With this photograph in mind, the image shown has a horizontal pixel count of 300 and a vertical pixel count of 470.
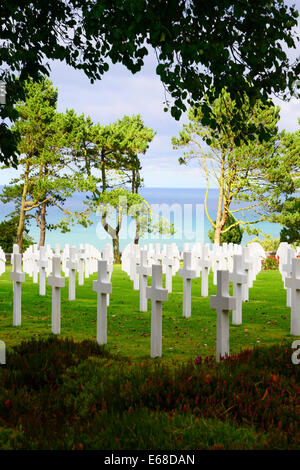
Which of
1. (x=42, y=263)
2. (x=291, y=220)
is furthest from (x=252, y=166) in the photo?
(x=42, y=263)

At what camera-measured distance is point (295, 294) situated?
7.99 m

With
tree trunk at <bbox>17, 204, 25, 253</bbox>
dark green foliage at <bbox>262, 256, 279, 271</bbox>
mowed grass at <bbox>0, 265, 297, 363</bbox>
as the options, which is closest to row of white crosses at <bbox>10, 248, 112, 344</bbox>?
mowed grass at <bbox>0, 265, 297, 363</bbox>

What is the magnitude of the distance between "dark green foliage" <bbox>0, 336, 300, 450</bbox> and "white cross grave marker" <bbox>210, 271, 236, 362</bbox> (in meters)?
0.34

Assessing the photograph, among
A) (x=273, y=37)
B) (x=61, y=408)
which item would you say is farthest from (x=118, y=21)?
(x=61, y=408)

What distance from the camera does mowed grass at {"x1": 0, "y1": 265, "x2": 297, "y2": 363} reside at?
7512mm

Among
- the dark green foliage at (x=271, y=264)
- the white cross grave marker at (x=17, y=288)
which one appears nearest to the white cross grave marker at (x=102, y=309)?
the white cross grave marker at (x=17, y=288)

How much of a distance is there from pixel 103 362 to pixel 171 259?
25.6 ft

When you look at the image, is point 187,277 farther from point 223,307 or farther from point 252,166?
point 252,166

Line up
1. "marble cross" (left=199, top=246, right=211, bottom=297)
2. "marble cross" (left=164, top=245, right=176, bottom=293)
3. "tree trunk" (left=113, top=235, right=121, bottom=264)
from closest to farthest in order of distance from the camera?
"marble cross" (left=199, top=246, right=211, bottom=297) → "marble cross" (left=164, top=245, right=176, bottom=293) → "tree trunk" (left=113, top=235, right=121, bottom=264)

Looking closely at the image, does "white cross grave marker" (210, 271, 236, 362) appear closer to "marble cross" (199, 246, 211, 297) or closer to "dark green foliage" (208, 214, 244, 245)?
"marble cross" (199, 246, 211, 297)

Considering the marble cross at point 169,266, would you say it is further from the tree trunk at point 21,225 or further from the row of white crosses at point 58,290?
the tree trunk at point 21,225

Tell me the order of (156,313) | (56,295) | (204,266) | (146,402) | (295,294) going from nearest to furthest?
1. (146,402)
2. (156,313)
3. (295,294)
4. (56,295)
5. (204,266)

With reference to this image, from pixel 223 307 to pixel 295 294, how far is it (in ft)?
7.25

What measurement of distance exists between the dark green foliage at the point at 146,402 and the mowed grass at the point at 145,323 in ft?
4.32
